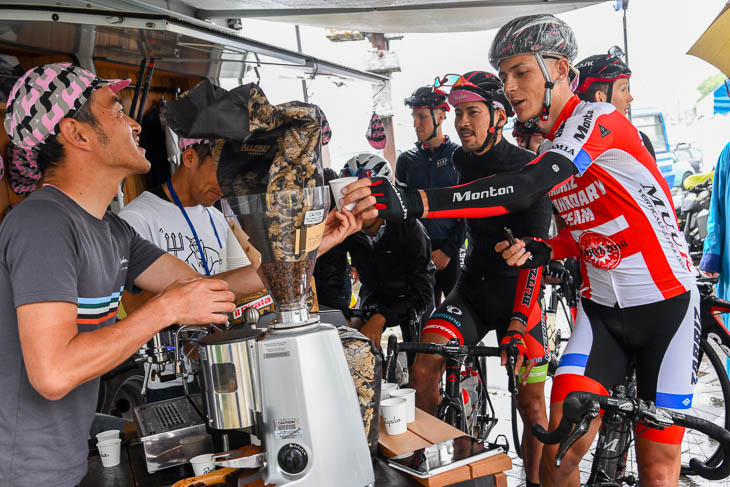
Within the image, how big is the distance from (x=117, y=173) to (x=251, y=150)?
55 centimetres

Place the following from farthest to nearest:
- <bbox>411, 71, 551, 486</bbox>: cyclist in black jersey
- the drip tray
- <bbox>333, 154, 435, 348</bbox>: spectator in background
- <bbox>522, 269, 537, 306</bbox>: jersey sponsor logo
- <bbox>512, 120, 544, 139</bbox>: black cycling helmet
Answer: <bbox>512, 120, 544, 139</bbox>: black cycling helmet, <bbox>333, 154, 435, 348</bbox>: spectator in background, <bbox>411, 71, 551, 486</bbox>: cyclist in black jersey, <bbox>522, 269, 537, 306</bbox>: jersey sponsor logo, the drip tray

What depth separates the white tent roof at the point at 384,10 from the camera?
18.3 feet

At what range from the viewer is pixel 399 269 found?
12.9ft

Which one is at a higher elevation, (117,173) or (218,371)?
(117,173)

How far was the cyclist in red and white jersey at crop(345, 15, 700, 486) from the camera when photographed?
7.47ft

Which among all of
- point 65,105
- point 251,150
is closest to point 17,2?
point 65,105

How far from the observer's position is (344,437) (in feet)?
4.66

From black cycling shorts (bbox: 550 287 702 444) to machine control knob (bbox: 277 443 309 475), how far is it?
133 centimetres

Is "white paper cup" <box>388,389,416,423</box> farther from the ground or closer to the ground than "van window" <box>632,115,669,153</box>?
closer to the ground

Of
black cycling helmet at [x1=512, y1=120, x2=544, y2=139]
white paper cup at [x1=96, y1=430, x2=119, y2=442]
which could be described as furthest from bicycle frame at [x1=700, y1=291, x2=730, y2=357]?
white paper cup at [x1=96, y1=430, x2=119, y2=442]

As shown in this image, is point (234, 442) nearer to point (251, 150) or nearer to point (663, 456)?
point (251, 150)

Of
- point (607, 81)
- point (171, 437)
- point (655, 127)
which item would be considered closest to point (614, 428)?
point (171, 437)

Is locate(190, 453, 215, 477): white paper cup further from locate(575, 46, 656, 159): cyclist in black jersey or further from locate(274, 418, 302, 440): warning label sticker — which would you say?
locate(575, 46, 656, 159): cyclist in black jersey

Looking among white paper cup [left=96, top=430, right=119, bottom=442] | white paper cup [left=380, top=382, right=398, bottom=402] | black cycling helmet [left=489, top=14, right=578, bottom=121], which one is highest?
black cycling helmet [left=489, top=14, right=578, bottom=121]
